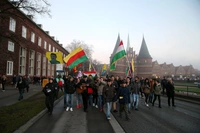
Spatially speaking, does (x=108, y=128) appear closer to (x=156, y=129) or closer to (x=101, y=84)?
(x=156, y=129)

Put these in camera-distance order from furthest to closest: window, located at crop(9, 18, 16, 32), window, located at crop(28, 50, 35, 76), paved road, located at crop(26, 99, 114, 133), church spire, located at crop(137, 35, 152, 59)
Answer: church spire, located at crop(137, 35, 152, 59) → window, located at crop(28, 50, 35, 76) → window, located at crop(9, 18, 16, 32) → paved road, located at crop(26, 99, 114, 133)

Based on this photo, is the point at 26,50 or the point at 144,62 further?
the point at 144,62

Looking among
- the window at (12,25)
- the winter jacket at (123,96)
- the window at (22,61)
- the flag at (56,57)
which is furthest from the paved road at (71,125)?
the window at (22,61)

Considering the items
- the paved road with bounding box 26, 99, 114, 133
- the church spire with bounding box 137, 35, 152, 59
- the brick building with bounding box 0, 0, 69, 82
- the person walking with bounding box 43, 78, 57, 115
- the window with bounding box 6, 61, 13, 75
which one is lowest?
the paved road with bounding box 26, 99, 114, 133

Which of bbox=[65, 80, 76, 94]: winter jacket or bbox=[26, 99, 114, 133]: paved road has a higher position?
bbox=[65, 80, 76, 94]: winter jacket

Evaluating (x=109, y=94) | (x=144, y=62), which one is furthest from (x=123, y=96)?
(x=144, y=62)

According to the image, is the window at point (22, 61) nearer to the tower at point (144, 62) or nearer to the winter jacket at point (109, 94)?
the winter jacket at point (109, 94)

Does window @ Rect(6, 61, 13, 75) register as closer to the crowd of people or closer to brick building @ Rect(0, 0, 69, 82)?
brick building @ Rect(0, 0, 69, 82)

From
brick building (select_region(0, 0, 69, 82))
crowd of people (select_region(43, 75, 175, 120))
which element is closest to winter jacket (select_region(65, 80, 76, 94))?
crowd of people (select_region(43, 75, 175, 120))

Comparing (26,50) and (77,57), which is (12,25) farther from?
(77,57)

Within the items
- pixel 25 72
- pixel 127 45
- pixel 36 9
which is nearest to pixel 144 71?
pixel 127 45

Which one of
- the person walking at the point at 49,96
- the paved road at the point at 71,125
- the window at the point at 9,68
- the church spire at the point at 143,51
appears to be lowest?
the paved road at the point at 71,125

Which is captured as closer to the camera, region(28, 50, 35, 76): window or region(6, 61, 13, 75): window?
region(6, 61, 13, 75): window

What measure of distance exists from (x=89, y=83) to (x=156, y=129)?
200 inches
